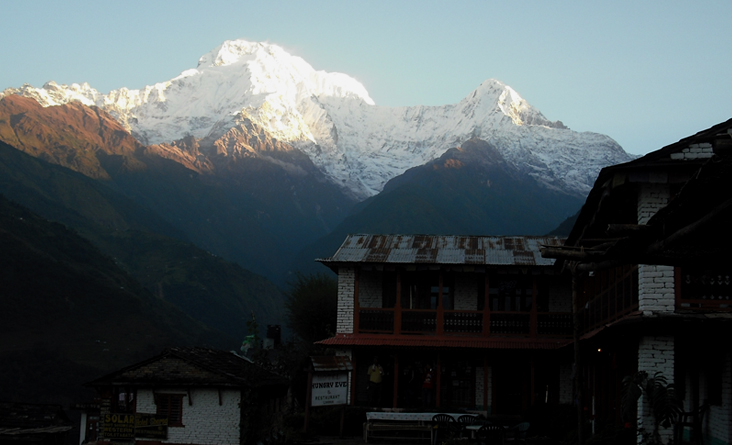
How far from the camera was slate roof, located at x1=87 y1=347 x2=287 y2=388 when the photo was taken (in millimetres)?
25375

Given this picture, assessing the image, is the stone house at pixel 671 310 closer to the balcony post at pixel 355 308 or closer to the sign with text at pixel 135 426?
the balcony post at pixel 355 308

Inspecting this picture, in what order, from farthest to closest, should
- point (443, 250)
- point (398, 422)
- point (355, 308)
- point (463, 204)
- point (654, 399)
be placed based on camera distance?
point (463, 204)
point (443, 250)
point (355, 308)
point (398, 422)
point (654, 399)

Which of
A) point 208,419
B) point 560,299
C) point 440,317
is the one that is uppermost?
point 560,299

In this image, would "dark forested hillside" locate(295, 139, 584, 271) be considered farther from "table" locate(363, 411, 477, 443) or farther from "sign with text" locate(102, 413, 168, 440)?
"table" locate(363, 411, 477, 443)

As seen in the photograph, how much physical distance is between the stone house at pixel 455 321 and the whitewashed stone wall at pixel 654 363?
9.86 meters

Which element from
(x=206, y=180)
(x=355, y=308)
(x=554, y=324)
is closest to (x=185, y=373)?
(x=355, y=308)

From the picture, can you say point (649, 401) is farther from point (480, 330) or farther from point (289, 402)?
point (289, 402)

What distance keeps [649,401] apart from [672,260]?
8633 mm

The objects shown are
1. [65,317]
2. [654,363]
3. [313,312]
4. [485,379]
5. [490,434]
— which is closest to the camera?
[654,363]

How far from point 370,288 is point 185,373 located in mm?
7087

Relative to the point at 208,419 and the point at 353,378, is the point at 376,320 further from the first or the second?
the point at 208,419

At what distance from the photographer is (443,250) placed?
89.5 feet

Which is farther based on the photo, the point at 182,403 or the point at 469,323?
the point at 469,323

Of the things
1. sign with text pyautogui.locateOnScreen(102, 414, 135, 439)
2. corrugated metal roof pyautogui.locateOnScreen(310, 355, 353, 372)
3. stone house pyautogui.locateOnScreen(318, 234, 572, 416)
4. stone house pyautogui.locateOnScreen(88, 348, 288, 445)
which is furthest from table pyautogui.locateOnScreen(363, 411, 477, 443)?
sign with text pyautogui.locateOnScreen(102, 414, 135, 439)
